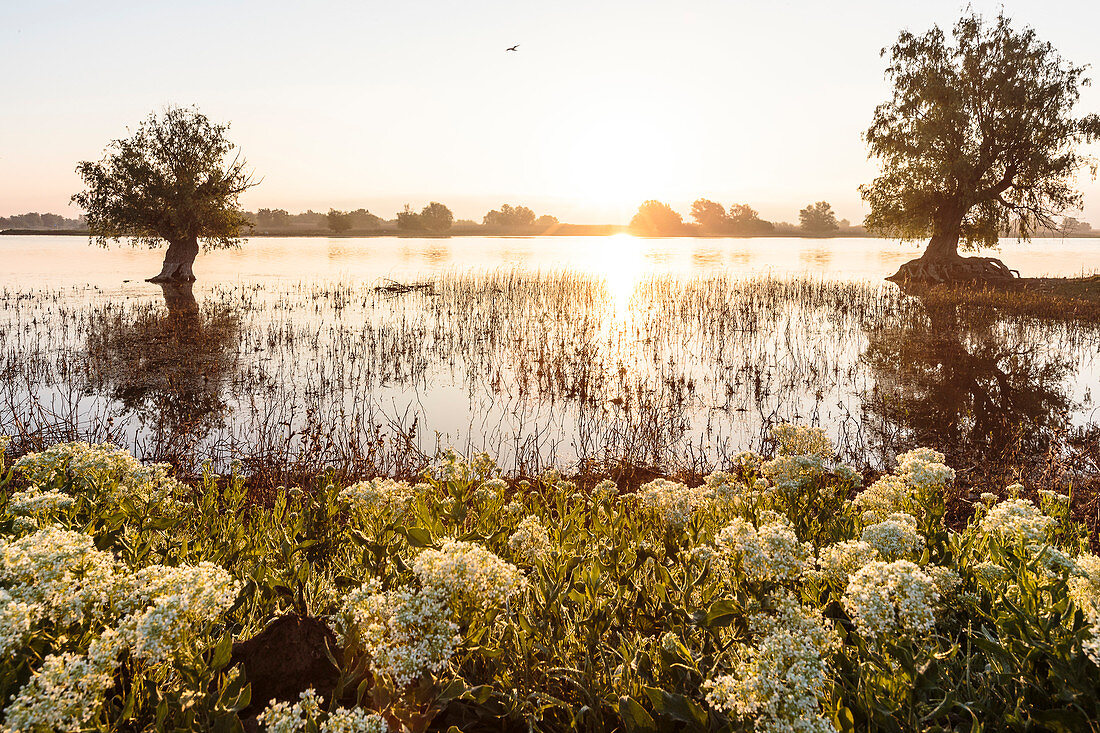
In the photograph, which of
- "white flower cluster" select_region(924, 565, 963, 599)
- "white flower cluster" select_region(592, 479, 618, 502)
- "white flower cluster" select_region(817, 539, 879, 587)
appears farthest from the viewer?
"white flower cluster" select_region(592, 479, 618, 502)

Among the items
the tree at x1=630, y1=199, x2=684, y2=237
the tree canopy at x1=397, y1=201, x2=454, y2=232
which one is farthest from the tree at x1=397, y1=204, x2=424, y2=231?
the tree at x1=630, y1=199, x2=684, y2=237

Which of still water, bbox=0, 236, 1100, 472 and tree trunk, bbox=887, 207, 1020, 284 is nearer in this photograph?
still water, bbox=0, 236, 1100, 472

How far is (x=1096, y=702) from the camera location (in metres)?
2.79

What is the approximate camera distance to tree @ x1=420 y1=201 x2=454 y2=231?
148 metres

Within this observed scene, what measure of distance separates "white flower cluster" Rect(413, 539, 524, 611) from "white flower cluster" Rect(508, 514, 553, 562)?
1.14 m

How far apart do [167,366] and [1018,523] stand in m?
17.7

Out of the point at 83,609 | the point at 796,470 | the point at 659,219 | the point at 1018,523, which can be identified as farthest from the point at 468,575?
the point at 659,219

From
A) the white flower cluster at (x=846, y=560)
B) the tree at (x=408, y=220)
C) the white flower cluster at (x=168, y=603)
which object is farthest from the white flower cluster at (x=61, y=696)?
the tree at (x=408, y=220)

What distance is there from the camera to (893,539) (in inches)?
150

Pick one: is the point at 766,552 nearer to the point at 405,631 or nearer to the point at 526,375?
the point at 405,631

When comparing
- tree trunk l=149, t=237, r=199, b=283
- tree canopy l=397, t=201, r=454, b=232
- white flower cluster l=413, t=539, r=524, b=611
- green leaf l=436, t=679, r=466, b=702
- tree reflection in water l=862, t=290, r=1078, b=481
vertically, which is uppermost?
tree canopy l=397, t=201, r=454, b=232

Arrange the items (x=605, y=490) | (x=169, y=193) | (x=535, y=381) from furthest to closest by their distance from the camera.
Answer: (x=169, y=193)
(x=535, y=381)
(x=605, y=490)

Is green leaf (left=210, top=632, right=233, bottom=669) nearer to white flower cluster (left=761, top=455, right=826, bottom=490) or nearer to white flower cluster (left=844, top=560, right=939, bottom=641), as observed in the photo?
white flower cluster (left=844, top=560, right=939, bottom=641)

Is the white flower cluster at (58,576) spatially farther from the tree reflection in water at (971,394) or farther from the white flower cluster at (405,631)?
the tree reflection in water at (971,394)
